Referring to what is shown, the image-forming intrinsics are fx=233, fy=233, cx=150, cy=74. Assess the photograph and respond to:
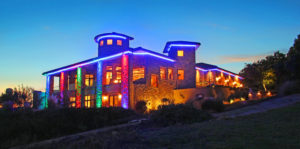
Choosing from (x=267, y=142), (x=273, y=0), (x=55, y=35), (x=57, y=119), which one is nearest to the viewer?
(x=267, y=142)

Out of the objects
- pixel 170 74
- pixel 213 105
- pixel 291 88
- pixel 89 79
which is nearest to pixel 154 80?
pixel 170 74

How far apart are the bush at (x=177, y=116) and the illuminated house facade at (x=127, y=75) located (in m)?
10.4

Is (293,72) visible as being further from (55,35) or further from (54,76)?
Result: (54,76)

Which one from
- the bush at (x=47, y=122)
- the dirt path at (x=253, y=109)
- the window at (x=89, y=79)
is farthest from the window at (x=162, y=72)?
the dirt path at (x=253, y=109)

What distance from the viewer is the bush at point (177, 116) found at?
9805mm

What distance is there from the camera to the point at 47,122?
1216 cm

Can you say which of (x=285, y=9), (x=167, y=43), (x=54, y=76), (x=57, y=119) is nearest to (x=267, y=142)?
(x=57, y=119)

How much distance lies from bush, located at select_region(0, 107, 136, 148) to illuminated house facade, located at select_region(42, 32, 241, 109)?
4651 mm

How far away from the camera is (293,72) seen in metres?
19.6

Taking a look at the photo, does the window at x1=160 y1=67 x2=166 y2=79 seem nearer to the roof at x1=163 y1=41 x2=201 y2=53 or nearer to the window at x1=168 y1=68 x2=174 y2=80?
the window at x1=168 y1=68 x2=174 y2=80

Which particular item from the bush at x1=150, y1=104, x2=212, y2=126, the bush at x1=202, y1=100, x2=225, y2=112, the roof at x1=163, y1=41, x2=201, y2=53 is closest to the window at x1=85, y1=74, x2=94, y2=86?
the roof at x1=163, y1=41, x2=201, y2=53

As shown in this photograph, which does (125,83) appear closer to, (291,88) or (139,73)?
(139,73)

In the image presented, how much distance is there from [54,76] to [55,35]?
10.9 metres

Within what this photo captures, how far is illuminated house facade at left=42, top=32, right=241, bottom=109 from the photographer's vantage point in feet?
70.3
